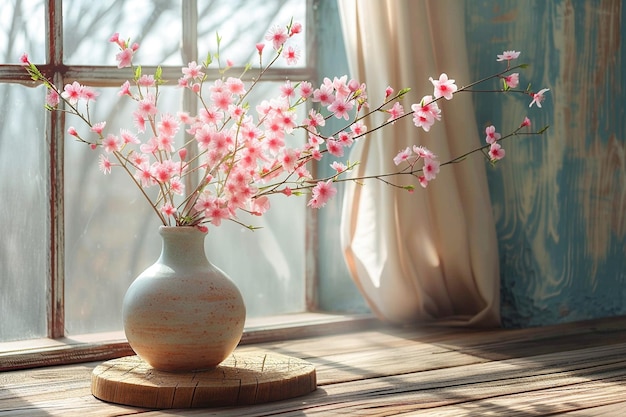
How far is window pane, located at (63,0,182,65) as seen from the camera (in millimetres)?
2340

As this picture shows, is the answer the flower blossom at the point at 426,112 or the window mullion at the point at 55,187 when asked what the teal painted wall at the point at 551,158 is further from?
the flower blossom at the point at 426,112

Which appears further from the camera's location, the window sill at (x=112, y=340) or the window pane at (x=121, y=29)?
the window pane at (x=121, y=29)

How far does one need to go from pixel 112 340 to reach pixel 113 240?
278 mm

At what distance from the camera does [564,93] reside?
2.64 meters

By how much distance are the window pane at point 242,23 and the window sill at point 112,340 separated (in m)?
0.69

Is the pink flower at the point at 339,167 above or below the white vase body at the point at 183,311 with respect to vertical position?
above

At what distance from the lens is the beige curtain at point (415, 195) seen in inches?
97.4

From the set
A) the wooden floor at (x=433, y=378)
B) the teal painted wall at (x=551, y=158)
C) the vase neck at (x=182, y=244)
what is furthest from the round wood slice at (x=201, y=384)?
the teal painted wall at (x=551, y=158)

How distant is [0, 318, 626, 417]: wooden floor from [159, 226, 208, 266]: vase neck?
0.92ft

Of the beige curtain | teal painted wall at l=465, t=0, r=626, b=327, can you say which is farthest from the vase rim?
teal painted wall at l=465, t=0, r=626, b=327

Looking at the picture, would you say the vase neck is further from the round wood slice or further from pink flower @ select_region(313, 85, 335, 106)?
pink flower @ select_region(313, 85, 335, 106)

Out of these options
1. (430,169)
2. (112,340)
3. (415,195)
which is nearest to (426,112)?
(430,169)

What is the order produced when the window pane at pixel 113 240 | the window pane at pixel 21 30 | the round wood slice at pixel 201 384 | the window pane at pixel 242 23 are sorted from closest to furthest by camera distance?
the round wood slice at pixel 201 384, the window pane at pixel 21 30, the window pane at pixel 113 240, the window pane at pixel 242 23

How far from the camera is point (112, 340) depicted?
90.1 inches
